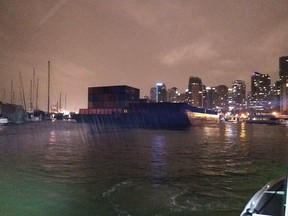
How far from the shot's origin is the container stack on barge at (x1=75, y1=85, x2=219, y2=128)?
99.0 m

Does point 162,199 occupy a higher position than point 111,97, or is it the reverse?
point 111,97

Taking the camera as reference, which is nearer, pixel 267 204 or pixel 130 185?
pixel 267 204

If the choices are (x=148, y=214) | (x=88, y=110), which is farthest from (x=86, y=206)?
(x=88, y=110)

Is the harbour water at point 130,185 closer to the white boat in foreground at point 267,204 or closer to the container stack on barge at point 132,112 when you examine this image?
the white boat in foreground at point 267,204

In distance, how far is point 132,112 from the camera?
107m

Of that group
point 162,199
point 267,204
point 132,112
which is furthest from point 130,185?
point 132,112

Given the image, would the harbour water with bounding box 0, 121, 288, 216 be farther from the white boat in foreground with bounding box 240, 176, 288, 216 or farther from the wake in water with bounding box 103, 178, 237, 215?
the white boat in foreground with bounding box 240, 176, 288, 216

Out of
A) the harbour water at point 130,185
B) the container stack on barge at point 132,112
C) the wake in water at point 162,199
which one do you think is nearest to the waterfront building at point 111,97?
the container stack on barge at point 132,112

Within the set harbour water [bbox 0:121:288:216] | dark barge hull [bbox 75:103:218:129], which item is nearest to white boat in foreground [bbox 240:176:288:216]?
harbour water [bbox 0:121:288:216]

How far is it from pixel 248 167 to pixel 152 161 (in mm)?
5743

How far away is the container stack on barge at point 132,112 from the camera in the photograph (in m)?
99.0

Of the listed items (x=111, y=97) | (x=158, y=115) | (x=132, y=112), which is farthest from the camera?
(x=111, y=97)

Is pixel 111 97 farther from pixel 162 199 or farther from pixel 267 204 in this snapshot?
pixel 267 204

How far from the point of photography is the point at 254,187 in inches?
485
